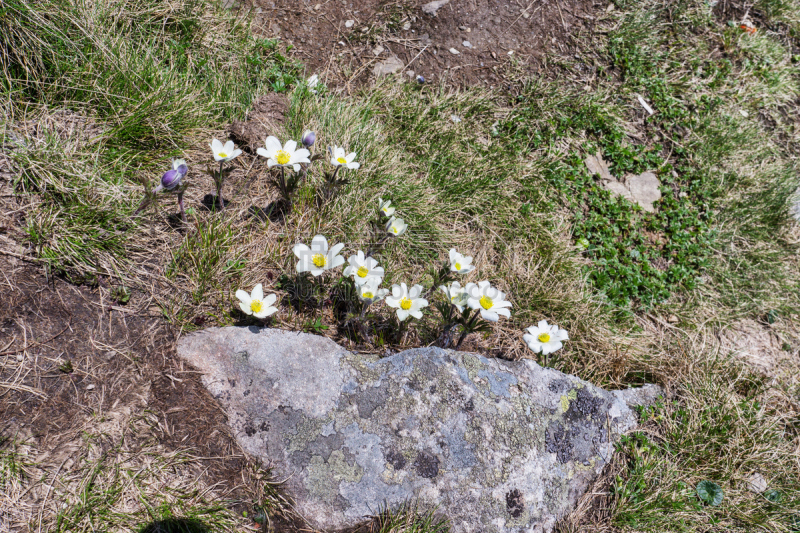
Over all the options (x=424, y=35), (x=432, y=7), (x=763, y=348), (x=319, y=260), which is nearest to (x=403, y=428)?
(x=319, y=260)

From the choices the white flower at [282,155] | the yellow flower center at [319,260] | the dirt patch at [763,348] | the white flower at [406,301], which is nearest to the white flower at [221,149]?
the white flower at [282,155]

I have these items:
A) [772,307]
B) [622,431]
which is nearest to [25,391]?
[622,431]

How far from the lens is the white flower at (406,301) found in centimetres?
221

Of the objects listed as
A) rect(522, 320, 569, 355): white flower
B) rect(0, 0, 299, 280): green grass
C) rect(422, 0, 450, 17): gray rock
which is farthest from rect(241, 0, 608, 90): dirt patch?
rect(522, 320, 569, 355): white flower

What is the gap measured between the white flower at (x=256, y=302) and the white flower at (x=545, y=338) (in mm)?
1182

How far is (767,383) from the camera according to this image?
112 inches

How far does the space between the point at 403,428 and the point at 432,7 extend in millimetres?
3217

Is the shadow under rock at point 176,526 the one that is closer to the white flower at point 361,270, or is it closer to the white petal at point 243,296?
the white petal at point 243,296

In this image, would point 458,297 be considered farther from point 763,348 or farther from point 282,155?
point 763,348

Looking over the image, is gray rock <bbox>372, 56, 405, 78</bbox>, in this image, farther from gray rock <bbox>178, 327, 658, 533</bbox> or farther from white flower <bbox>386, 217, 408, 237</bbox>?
gray rock <bbox>178, 327, 658, 533</bbox>

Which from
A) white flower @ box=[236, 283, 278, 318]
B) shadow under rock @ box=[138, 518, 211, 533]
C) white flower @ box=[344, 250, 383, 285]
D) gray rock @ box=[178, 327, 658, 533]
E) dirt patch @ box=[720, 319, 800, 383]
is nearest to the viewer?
shadow under rock @ box=[138, 518, 211, 533]

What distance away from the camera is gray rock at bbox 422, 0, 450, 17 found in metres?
3.79

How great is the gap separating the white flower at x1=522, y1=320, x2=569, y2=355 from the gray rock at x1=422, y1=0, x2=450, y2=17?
8.71 ft

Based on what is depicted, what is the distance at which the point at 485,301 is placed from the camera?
2221 mm
